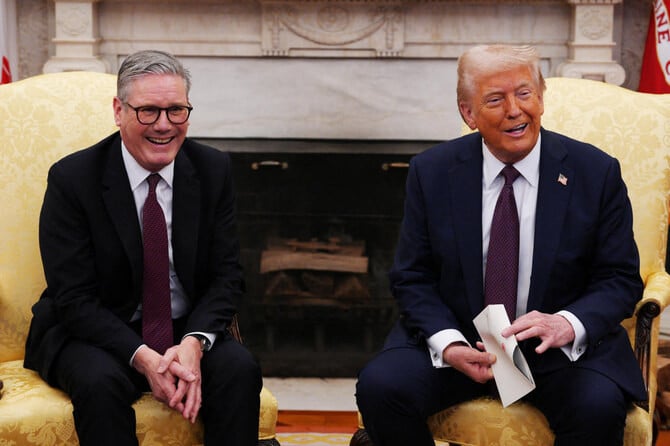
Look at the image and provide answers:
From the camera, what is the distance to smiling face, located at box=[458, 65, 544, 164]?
215 centimetres

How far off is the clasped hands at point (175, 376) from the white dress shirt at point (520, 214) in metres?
0.51

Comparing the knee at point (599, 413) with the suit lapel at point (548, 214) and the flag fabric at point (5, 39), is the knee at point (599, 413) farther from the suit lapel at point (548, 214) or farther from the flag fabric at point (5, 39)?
the flag fabric at point (5, 39)

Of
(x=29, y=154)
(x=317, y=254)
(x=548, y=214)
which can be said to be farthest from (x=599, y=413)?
(x=317, y=254)

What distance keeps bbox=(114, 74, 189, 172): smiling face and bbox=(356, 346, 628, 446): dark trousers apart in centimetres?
67

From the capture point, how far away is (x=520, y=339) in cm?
202

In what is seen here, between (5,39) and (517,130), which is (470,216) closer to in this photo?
(517,130)

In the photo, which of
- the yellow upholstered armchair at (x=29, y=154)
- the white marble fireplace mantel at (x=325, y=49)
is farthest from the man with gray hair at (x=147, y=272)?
the white marble fireplace mantel at (x=325, y=49)

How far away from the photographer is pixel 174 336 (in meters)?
2.24

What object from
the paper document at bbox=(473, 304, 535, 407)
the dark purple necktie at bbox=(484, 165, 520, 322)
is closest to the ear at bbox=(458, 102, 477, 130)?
the dark purple necktie at bbox=(484, 165, 520, 322)

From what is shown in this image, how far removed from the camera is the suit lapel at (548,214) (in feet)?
7.02

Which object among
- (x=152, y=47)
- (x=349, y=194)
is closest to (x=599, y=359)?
(x=349, y=194)

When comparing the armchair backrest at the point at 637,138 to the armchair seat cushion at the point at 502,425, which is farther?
the armchair backrest at the point at 637,138

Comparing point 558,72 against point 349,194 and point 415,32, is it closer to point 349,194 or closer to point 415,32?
point 415,32

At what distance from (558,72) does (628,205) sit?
6.20 feet
